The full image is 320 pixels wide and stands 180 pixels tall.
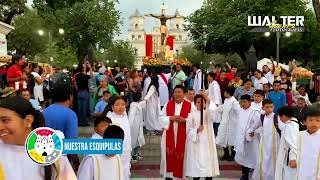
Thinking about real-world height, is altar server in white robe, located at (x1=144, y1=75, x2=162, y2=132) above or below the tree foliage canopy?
below

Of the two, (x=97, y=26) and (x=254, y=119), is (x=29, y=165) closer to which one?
(x=254, y=119)

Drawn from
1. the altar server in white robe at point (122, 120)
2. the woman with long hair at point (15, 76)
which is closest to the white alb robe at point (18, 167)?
the altar server in white robe at point (122, 120)

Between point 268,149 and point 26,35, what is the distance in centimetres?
4032

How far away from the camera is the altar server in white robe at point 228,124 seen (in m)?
11.2

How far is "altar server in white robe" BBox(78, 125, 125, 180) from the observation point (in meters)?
5.02

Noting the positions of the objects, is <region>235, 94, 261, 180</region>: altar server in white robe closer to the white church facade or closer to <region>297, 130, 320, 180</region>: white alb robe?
<region>297, 130, 320, 180</region>: white alb robe

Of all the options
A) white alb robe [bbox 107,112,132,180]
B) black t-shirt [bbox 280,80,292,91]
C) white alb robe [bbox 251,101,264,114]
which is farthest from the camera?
black t-shirt [bbox 280,80,292,91]

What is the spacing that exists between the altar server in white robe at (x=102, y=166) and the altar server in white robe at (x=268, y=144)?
4071mm

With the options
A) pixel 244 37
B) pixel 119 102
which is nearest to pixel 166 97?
pixel 119 102

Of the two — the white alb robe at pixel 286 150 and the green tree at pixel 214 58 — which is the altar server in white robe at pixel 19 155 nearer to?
the white alb robe at pixel 286 150

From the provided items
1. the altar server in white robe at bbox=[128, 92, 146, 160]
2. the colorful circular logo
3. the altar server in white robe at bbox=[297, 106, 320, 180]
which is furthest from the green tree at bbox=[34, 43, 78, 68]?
the colorful circular logo

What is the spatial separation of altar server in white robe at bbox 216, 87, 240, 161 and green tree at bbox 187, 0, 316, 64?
3533 centimetres

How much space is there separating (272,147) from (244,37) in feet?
131

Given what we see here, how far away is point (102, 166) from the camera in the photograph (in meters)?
5.04
